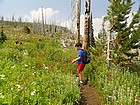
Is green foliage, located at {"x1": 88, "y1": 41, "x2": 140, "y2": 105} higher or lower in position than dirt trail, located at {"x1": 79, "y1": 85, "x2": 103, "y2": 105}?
higher

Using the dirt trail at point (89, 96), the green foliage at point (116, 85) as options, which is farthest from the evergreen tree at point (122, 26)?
the dirt trail at point (89, 96)

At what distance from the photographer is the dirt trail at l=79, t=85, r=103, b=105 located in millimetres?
8810

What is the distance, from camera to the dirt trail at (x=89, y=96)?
347 inches

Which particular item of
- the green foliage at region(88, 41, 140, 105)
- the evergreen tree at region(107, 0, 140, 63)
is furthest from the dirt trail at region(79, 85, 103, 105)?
the evergreen tree at region(107, 0, 140, 63)

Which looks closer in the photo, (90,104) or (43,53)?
(90,104)

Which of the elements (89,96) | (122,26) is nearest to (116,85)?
(89,96)

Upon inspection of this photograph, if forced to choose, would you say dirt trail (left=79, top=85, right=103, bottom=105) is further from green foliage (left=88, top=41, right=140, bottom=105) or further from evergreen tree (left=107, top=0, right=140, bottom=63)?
evergreen tree (left=107, top=0, right=140, bottom=63)

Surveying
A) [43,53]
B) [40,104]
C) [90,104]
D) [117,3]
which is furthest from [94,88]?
[117,3]

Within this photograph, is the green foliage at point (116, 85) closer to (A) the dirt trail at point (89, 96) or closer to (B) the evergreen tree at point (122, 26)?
(A) the dirt trail at point (89, 96)

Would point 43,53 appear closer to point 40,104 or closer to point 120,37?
point 120,37

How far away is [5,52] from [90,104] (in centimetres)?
707

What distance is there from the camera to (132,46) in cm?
2138

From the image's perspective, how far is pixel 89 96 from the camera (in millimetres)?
9688

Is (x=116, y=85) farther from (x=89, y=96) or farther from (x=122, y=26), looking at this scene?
(x=122, y=26)
